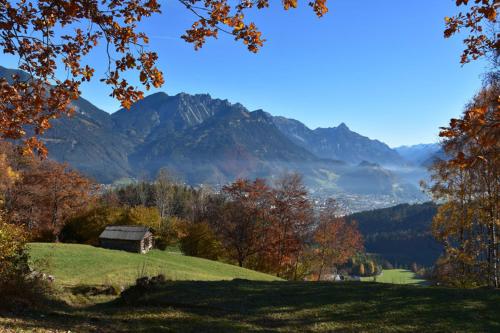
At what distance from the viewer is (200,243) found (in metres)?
59.9

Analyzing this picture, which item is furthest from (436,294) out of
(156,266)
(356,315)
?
(156,266)

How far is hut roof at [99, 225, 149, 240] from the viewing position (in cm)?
4853

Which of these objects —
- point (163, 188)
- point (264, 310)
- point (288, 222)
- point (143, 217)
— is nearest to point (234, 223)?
point (288, 222)

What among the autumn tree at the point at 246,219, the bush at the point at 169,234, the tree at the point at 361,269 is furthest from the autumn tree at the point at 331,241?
the tree at the point at 361,269

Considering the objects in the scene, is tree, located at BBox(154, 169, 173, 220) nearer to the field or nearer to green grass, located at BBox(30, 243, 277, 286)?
green grass, located at BBox(30, 243, 277, 286)

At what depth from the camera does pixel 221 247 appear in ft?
203

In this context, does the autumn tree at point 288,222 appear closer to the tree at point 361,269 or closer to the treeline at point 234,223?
the treeline at point 234,223

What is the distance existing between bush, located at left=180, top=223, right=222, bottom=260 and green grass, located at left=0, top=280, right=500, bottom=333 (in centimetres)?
4011

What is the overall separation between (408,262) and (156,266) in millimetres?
176549

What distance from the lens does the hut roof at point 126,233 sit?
48.5 m

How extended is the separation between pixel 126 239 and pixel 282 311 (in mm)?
36625

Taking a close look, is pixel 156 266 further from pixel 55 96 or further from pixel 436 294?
pixel 55 96

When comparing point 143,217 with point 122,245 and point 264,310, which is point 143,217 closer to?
point 122,245

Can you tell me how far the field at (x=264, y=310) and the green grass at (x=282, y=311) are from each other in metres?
0.03
